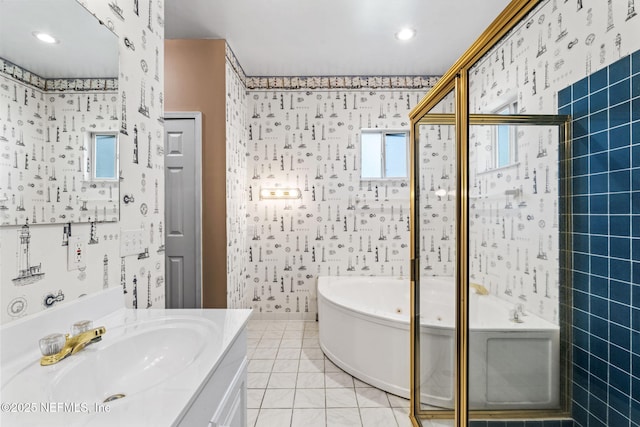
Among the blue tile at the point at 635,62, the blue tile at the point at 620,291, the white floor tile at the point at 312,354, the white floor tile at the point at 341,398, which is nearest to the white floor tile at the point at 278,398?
the white floor tile at the point at 341,398

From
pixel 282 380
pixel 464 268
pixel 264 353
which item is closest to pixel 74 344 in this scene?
pixel 464 268

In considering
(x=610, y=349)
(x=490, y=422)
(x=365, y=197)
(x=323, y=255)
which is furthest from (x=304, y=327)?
(x=610, y=349)

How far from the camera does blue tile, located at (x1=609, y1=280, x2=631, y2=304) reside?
2.01 feet

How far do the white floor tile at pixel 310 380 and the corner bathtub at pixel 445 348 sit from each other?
221mm

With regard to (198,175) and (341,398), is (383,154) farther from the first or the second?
(341,398)

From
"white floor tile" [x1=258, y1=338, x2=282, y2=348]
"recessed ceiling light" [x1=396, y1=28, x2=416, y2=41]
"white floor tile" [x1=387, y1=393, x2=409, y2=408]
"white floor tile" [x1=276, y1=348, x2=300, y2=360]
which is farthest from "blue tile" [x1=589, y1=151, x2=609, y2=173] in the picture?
"white floor tile" [x1=258, y1=338, x2=282, y2=348]

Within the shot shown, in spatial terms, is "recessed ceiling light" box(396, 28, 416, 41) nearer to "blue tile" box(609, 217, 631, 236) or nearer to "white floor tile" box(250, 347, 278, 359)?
"blue tile" box(609, 217, 631, 236)

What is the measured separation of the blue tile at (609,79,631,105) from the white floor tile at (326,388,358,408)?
2101 mm

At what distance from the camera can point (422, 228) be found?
167cm

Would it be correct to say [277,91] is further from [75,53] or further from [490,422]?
[490,422]

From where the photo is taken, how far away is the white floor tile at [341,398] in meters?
2.00

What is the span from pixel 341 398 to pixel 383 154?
8.48 ft

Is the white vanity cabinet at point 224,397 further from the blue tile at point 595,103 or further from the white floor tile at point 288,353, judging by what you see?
the white floor tile at point 288,353

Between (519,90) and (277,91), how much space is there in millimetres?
3072
